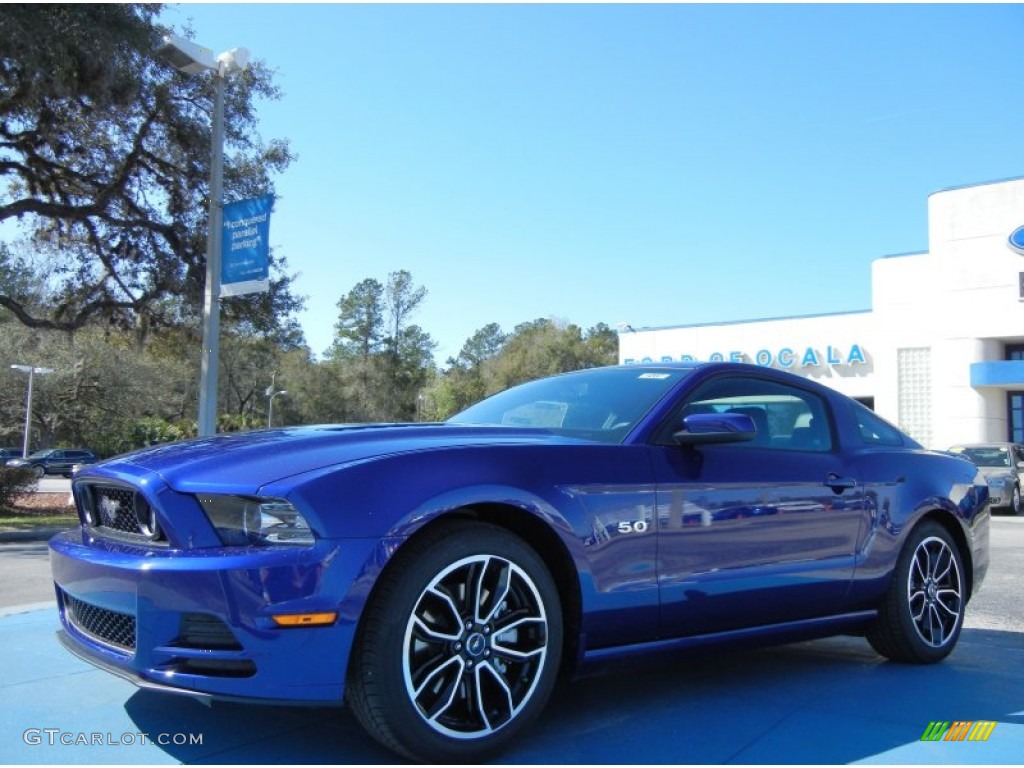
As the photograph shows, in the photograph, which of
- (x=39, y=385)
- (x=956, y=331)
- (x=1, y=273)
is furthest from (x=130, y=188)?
(x=39, y=385)

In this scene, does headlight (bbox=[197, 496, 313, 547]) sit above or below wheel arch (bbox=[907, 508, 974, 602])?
above

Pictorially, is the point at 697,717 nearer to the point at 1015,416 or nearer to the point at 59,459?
the point at 1015,416

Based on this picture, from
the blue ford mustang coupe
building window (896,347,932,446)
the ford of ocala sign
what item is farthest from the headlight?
building window (896,347,932,446)

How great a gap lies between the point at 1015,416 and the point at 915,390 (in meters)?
3.51

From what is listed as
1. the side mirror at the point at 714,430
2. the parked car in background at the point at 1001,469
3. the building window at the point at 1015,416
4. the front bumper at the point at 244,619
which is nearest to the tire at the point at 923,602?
the side mirror at the point at 714,430

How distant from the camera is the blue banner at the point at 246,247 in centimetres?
1235

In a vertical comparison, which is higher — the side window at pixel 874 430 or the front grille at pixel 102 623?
the side window at pixel 874 430

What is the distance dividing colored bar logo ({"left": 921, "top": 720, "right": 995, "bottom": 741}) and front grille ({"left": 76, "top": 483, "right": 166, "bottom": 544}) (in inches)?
114

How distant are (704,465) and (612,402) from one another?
21.1 inches

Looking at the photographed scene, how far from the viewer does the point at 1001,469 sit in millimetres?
20594

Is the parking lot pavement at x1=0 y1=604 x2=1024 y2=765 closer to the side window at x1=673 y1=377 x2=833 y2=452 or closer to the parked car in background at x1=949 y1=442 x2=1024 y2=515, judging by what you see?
the side window at x1=673 y1=377 x2=833 y2=452

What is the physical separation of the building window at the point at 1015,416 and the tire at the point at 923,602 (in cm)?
3189

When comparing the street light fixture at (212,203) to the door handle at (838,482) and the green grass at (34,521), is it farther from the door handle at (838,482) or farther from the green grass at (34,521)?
the door handle at (838,482)

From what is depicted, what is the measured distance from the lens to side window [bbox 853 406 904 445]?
477 centimetres
